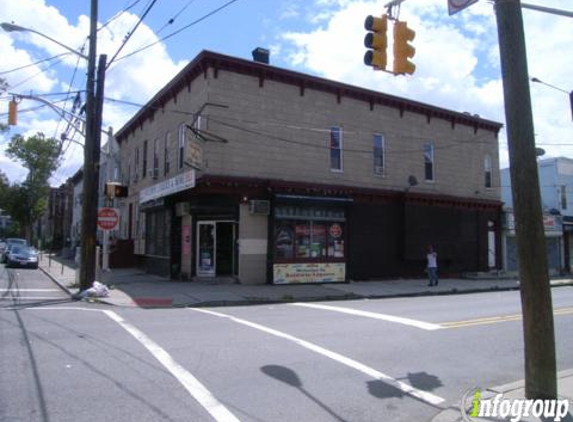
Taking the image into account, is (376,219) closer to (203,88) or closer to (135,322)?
(203,88)

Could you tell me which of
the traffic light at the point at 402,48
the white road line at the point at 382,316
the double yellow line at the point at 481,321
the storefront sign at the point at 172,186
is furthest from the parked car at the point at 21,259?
the traffic light at the point at 402,48

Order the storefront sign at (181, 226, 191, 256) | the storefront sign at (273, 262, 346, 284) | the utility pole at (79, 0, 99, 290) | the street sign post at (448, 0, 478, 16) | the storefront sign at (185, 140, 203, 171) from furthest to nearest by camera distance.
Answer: the storefront sign at (181, 226, 191, 256) < the storefront sign at (273, 262, 346, 284) < the storefront sign at (185, 140, 203, 171) < the utility pole at (79, 0, 99, 290) < the street sign post at (448, 0, 478, 16)

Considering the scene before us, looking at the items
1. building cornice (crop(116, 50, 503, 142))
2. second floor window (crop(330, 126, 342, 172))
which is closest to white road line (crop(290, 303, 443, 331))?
second floor window (crop(330, 126, 342, 172))

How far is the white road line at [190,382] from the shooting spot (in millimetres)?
5320

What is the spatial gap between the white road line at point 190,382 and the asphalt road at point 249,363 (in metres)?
0.02

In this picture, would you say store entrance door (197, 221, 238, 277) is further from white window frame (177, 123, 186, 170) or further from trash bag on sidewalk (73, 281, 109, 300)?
trash bag on sidewalk (73, 281, 109, 300)

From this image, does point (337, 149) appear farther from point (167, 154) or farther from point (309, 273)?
point (167, 154)

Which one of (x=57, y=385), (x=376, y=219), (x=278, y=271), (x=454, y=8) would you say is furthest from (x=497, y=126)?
(x=57, y=385)

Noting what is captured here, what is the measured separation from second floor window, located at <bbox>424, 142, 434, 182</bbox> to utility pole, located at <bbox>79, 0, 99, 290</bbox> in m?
15.3

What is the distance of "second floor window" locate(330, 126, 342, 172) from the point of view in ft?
71.2

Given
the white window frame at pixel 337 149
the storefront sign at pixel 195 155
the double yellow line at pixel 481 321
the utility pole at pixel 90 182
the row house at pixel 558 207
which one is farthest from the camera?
the row house at pixel 558 207

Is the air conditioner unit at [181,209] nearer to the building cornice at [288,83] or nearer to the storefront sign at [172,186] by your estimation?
the storefront sign at [172,186]

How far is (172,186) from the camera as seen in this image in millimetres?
19922

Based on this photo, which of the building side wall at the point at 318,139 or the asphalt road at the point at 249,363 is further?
the building side wall at the point at 318,139
